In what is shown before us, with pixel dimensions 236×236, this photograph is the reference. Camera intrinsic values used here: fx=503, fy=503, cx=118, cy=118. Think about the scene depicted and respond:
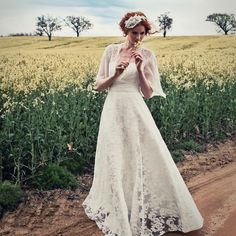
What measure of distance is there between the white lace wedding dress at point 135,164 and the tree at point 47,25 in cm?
262

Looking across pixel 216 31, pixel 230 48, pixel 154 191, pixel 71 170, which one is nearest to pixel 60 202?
pixel 71 170

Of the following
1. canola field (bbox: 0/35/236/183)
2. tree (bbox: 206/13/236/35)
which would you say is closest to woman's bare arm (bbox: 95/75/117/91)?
canola field (bbox: 0/35/236/183)

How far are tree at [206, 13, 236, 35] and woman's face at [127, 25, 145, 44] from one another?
3.56 metres

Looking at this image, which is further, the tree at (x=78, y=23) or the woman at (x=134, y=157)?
the tree at (x=78, y=23)

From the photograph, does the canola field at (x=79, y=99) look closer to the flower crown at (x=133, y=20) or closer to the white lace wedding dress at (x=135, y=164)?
the white lace wedding dress at (x=135, y=164)

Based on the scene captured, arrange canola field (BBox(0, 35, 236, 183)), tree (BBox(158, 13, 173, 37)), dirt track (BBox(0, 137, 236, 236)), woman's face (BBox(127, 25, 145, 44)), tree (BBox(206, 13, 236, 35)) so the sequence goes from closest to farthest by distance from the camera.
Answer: woman's face (BBox(127, 25, 145, 44)) < dirt track (BBox(0, 137, 236, 236)) < canola field (BBox(0, 35, 236, 183)) < tree (BBox(158, 13, 173, 37)) < tree (BBox(206, 13, 236, 35))

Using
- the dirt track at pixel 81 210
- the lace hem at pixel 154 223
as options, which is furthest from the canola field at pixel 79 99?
the lace hem at pixel 154 223

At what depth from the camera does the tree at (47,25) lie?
6386 millimetres

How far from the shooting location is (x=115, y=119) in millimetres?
3918

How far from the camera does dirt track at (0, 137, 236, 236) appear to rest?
4.11 metres

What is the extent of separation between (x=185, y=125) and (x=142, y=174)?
3116 millimetres

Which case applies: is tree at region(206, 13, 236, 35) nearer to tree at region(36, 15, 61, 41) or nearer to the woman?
tree at region(36, 15, 61, 41)

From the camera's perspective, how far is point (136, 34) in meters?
3.82

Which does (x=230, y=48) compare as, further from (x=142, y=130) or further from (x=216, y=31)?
(x=142, y=130)
